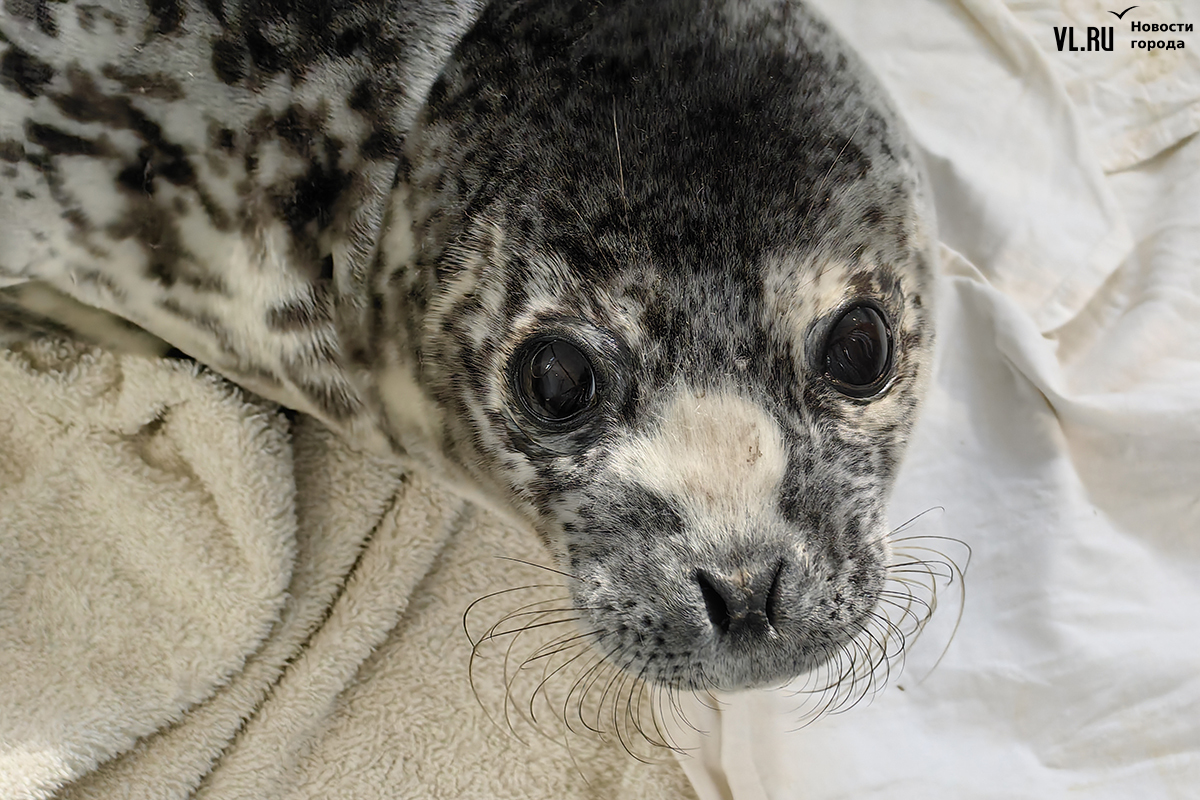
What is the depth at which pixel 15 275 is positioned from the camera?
4.58 ft

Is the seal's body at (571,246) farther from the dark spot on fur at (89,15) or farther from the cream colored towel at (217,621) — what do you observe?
the cream colored towel at (217,621)

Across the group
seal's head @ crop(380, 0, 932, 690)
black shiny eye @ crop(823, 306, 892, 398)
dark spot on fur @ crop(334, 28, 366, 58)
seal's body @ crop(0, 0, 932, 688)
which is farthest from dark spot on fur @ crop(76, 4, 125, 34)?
black shiny eye @ crop(823, 306, 892, 398)

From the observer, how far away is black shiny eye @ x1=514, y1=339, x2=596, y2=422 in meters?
1.10

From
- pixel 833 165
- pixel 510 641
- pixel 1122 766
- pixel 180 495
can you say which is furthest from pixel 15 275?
pixel 1122 766

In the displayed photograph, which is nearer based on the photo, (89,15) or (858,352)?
(858,352)

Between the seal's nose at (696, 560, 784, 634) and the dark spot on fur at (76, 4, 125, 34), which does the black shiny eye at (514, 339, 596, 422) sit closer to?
the seal's nose at (696, 560, 784, 634)

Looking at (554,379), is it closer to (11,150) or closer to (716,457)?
(716,457)

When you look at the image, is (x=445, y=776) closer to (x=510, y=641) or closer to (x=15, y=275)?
(x=510, y=641)

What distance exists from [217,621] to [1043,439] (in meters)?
1.39

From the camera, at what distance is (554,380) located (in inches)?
43.7

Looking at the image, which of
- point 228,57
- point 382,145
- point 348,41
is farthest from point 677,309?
point 228,57

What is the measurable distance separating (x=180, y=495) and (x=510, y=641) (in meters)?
0.57

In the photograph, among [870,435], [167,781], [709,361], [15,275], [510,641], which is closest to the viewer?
[709,361]

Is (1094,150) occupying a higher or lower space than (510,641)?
higher
